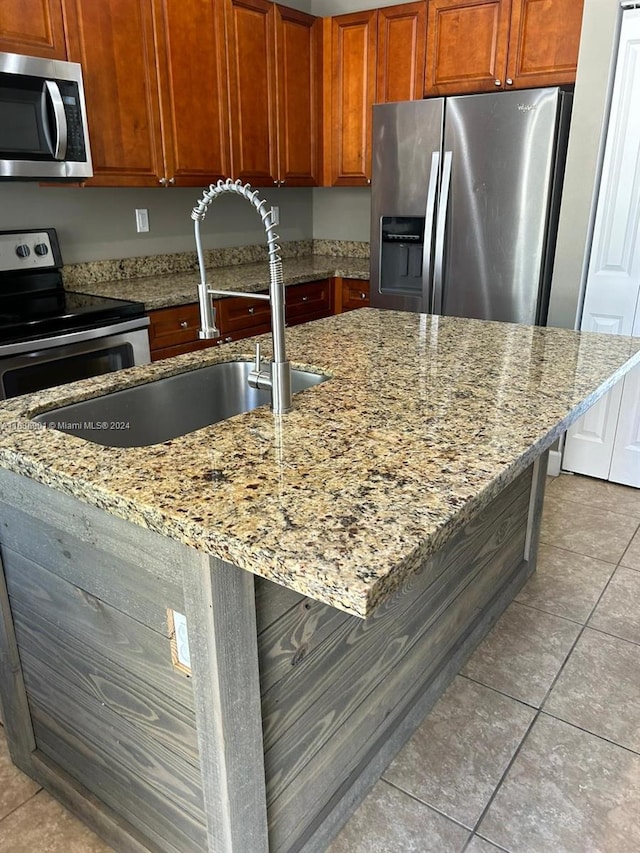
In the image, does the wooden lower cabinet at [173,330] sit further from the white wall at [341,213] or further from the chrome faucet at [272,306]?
the white wall at [341,213]

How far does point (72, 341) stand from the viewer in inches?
96.1

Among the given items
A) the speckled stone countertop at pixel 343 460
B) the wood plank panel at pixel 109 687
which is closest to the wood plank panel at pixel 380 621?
the wood plank panel at pixel 109 687

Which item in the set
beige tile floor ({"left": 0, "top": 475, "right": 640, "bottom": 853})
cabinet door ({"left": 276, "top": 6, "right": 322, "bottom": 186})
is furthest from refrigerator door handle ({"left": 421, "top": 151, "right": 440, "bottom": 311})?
beige tile floor ({"left": 0, "top": 475, "right": 640, "bottom": 853})

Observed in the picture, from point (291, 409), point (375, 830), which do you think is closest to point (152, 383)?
point (291, 409)

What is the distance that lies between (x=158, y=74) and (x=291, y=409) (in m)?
2.35

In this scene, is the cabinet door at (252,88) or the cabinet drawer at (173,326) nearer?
the cabinet drawer at (173,326)

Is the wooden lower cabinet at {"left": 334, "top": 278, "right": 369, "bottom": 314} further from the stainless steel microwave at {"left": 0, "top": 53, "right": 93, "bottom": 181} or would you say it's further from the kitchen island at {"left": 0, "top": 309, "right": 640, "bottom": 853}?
the kitchen island at {"left": 0, "top": 309, "right": 640, "bottom": 853}

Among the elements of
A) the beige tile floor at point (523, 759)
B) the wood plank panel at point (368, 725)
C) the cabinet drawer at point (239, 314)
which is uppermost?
the cabinet drawer at point (239, 314)

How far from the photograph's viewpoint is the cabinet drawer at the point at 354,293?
3.84 metres

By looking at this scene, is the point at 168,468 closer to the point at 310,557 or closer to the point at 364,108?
the point at 310,557

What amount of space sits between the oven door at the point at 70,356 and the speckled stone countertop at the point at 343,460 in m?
0.90

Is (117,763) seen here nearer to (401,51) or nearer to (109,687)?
(109,687)

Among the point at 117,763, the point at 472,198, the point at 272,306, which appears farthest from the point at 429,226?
the point at 117,763

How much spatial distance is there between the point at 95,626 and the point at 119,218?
2.62m
